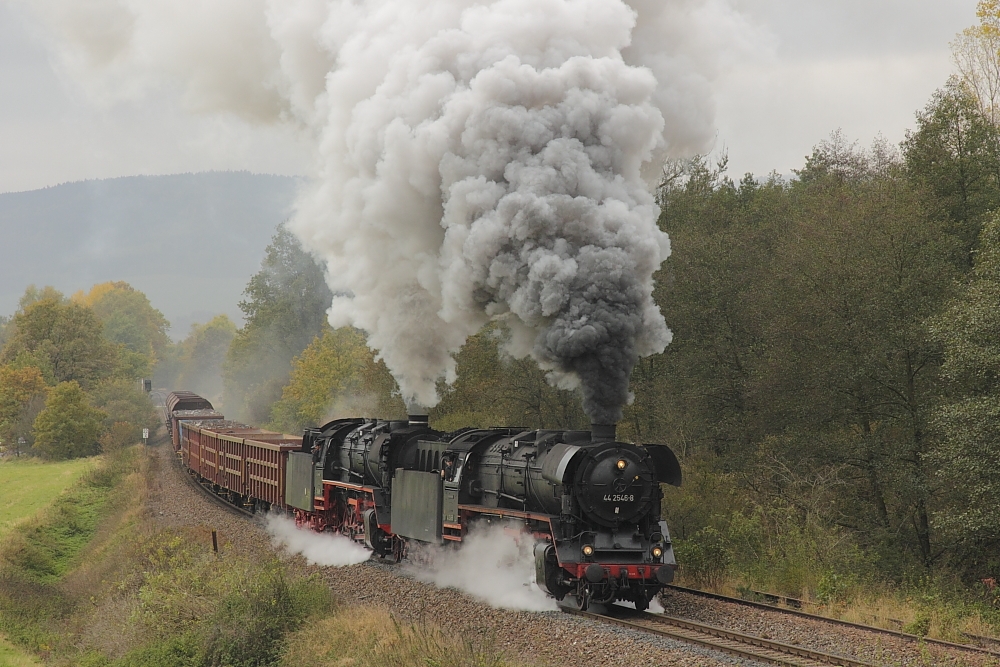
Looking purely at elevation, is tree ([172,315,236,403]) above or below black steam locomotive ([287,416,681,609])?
above

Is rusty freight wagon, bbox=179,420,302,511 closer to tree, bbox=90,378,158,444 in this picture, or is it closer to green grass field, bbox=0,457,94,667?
green grass field, bbox=0,457,94,667

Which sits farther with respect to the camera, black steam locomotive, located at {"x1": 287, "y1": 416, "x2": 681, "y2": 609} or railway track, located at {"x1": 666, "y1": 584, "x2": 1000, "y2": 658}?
black steam locomotive, located at {"x1": 287, "y1": 416, "x2": 681, "y2": 609}

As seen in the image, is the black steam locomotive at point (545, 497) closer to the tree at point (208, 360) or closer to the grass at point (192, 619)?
the grass at point (192, 619)

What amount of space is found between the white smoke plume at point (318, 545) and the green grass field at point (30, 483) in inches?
492

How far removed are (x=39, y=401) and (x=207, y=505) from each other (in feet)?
132

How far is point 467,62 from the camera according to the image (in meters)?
16.6

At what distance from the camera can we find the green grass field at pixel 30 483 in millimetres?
36175

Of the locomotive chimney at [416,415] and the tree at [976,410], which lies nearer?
the tree at [976,410]

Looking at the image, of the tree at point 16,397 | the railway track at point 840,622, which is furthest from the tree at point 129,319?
the railway track at point 840,622

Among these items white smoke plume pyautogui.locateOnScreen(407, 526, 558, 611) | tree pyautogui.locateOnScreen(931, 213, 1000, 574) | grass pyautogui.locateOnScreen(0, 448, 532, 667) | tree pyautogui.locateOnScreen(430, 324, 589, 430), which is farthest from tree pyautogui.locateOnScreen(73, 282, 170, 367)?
tree pyautogui.locateOnScreen(931, 213, 1000, 574)

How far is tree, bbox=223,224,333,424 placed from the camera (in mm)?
70375

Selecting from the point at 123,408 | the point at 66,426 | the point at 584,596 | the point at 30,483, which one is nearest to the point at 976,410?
the point at 584,596

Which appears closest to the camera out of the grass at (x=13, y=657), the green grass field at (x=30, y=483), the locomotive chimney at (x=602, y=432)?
the locomotive chimney at (x=602, y=432)

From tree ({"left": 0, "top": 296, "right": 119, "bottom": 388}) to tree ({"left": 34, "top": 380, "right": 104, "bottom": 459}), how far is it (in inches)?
634
